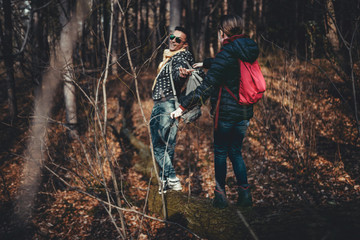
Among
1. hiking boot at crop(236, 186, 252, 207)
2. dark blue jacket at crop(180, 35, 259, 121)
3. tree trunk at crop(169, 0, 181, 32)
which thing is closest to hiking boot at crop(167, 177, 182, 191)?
hiking boot at crop(236, 186, 252, 207)

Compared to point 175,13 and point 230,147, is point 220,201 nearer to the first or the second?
point 230,147

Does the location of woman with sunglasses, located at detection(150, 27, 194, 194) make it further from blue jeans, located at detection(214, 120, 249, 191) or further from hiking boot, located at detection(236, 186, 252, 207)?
hiking boot, located at detection(236, 186, 252, 207)

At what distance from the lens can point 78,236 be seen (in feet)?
10.6

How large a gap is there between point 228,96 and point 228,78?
172 mm

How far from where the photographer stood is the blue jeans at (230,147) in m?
2.23

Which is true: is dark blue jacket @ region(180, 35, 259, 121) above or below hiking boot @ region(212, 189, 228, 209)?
above

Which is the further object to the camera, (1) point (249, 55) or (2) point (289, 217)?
(1) point (249, 55)

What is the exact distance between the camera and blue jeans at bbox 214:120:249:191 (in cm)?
223

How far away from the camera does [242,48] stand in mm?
2012

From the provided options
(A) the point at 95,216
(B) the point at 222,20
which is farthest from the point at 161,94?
(A) the point at 95,216

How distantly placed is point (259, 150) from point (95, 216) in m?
3.59

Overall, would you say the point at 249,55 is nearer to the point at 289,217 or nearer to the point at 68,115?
the point at 289,217

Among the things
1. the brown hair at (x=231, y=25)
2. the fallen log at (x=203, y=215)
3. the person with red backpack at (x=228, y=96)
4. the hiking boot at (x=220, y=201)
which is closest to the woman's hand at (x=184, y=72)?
the person with red backpack at (x=228, y=96)

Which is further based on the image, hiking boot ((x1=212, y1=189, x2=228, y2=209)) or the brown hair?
hiking boot ((x1=212, y1=189, x2=228, y2=209))
